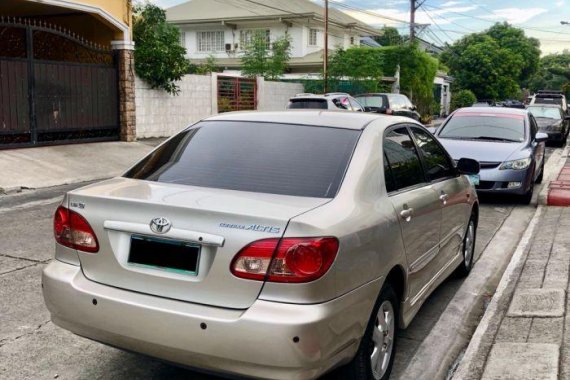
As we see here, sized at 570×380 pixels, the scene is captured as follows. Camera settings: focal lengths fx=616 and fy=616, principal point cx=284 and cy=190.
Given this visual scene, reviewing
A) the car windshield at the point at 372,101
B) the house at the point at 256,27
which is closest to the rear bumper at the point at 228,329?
the car windshield at the point at 372,101

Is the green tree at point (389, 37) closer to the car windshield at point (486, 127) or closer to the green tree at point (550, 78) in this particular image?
the green tree at point (550, 78)

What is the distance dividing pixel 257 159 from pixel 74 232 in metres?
1.13

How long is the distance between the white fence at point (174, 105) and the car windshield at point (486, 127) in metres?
5.63

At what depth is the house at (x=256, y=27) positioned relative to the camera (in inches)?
1460

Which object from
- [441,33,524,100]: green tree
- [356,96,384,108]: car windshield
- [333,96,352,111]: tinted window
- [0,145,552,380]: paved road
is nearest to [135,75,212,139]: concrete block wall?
[333,96,352,111]: tinted window

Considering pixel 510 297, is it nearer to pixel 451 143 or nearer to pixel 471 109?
pixel 451 143

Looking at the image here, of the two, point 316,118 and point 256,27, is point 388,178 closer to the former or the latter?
point 316,118

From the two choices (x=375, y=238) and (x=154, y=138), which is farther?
(x=154, y=138)

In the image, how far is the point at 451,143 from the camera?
10336 mm

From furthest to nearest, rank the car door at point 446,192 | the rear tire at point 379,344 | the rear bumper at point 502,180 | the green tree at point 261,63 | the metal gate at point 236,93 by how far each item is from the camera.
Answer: the green tree at point 261,63 < the metal gate at point 236,93 < the rear bumper at point 502,180 < the car door at point 446,192 < the rear tire at point 379,344

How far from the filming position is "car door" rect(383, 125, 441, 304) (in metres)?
3.88

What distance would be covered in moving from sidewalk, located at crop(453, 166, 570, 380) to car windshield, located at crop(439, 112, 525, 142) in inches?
161

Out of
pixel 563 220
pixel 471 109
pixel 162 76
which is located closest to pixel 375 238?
pixel 563 220

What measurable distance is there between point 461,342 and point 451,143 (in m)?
6.24
